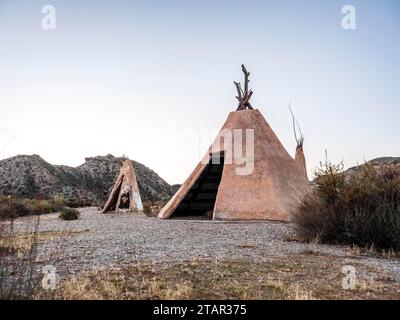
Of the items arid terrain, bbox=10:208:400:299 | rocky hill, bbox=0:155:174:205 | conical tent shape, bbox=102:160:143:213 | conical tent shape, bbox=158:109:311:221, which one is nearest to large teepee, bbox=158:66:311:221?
conical tent shape, bbox=158:109:311:221

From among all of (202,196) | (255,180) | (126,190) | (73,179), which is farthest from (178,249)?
(73,179)

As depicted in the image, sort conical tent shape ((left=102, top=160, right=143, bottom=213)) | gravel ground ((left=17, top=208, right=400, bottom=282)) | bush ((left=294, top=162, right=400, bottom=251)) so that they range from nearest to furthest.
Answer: gravel ground ((left=17, top=208, right=400, bottom=282)) < bush ((left=294, top=162, right=400, bottom=251)) < conical tent shape ((left=102, top=160, right=143, bottom=213))

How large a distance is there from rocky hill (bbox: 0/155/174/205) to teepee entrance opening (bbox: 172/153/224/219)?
1305 centimetres

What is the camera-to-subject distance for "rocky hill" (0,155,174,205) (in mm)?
31078

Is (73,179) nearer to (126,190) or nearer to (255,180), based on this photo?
(126,190)

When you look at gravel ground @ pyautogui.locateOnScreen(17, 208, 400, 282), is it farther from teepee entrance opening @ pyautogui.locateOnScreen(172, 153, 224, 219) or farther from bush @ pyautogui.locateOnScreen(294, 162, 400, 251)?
teepee entrance opening @ pyautogui.locateOnScreen(172, 153, 224, 219)

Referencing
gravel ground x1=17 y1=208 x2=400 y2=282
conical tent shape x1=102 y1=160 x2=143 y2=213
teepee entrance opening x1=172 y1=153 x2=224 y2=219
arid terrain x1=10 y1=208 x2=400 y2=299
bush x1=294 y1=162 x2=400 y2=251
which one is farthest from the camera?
conical tent shape x1=102 y1=160 x2=143 y2=213

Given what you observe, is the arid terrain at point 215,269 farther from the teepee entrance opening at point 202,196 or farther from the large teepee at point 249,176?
the teepee entrance opening at point 202,196

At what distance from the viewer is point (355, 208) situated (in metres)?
7.01

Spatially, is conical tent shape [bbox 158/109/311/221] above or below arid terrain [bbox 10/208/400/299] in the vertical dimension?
above

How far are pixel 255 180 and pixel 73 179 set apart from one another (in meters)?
26.3
